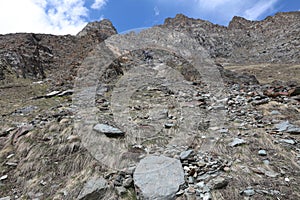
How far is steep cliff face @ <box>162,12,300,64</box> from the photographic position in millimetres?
38375

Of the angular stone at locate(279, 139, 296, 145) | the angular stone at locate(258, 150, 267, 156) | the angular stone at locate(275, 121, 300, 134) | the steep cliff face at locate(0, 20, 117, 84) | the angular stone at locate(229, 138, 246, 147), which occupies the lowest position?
the angular stone at locate(258, 150, 267, 156)

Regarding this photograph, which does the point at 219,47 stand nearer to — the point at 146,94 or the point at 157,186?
the point at 146,94

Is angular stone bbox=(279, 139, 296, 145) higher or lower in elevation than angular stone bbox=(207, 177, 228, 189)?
higher

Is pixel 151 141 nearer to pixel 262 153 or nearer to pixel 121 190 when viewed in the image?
pixel 121 190

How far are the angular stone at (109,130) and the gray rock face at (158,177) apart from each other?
1.16m

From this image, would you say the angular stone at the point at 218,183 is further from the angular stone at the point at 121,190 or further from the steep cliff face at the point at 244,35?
the steep cliff face at the point at 244,35

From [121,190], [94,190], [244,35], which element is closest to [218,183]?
[121,190]

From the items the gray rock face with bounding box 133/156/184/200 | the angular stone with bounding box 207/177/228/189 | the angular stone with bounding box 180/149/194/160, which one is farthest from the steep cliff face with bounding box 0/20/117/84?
the angular stone with bounding box 207/177/228/189

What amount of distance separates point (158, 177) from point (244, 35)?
187 ft

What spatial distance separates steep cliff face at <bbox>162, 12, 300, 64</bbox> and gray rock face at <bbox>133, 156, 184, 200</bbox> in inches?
1488

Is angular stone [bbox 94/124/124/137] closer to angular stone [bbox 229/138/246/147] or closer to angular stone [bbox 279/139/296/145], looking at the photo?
angular stone [bbox 229/138/246/147]

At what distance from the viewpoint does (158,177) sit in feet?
10.6

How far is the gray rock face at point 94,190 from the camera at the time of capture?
315 centimetres

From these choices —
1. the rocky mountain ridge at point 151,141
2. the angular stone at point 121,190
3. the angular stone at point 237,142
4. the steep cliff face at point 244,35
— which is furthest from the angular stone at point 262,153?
the steep cliff face at point 244,35
